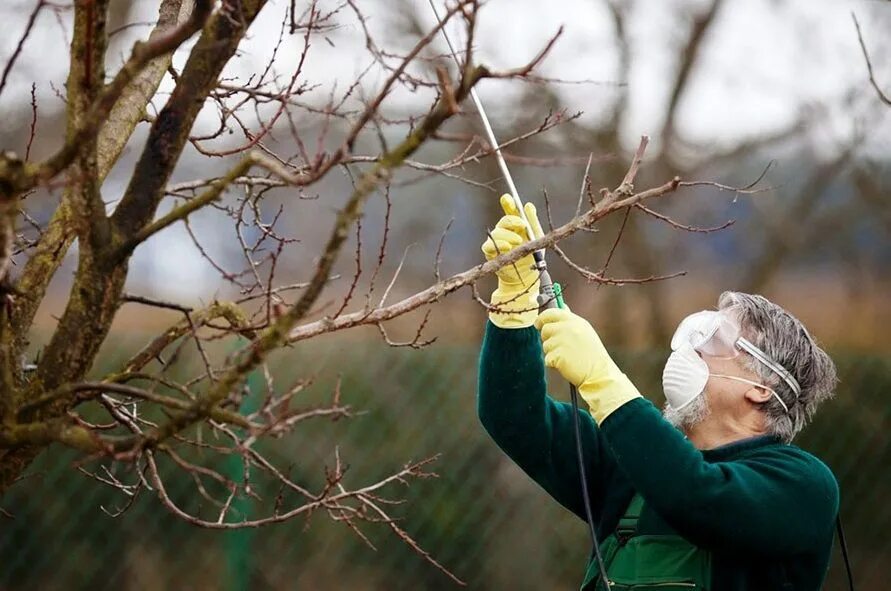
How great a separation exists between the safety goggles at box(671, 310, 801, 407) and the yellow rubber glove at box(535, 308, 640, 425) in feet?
0.88

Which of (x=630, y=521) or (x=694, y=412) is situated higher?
(x=694, y=412)

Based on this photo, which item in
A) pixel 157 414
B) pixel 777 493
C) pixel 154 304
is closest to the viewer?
pixel 154 304

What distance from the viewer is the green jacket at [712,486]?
2.02 m

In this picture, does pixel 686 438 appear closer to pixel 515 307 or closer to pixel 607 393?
pixel 607 393

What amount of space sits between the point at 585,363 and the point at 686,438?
9.7 inches

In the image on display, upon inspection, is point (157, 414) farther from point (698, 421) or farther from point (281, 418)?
point (281, 418)

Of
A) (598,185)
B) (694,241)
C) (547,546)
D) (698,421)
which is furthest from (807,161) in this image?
(698,421)

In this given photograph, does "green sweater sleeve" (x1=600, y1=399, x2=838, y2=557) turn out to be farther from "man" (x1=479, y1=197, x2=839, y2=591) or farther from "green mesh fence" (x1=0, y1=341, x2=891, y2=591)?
"green mesh fence" (x1=0, y1=341, x2=891, y2=591)

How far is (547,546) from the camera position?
15.5 feet

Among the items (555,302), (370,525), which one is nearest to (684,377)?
(555,302)

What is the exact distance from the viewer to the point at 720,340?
2379 mm

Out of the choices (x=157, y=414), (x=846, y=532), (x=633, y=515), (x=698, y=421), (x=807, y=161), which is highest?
(x=807, y=161)

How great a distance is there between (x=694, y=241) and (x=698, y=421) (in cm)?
443

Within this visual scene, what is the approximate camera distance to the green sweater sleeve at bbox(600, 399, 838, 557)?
201 centimetres
